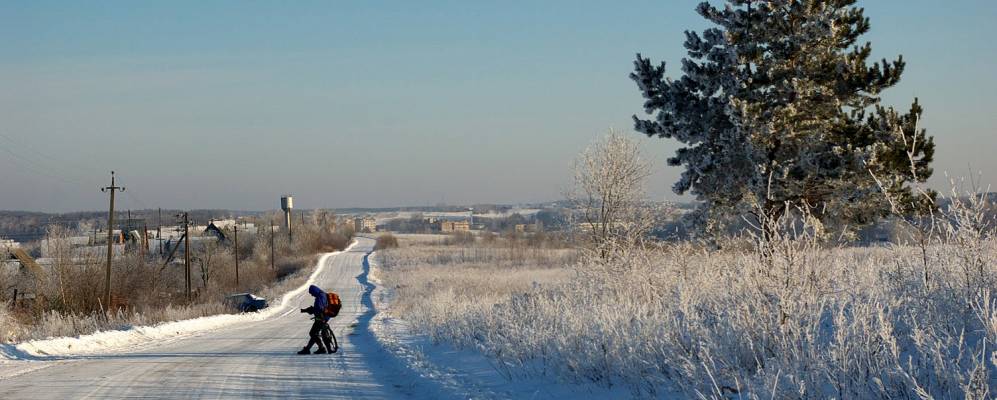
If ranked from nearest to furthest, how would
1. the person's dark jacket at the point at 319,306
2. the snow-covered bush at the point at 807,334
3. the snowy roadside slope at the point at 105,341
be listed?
the snow-covered bush at the point at 807,334 < the person's dark jacket at the point at 319,306 < the snowy roadside slope at the point at 105,341

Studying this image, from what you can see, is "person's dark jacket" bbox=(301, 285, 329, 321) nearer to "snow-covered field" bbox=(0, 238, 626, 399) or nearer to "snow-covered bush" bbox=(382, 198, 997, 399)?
"snow-covered field" bbox=(0, 238, 626, 399)

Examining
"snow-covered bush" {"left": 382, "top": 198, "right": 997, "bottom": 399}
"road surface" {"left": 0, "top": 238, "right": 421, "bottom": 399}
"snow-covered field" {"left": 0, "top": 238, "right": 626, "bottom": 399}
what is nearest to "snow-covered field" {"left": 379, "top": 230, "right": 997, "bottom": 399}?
"snow-covered bush" {"left": 382, "top": 198, "right": 997, "bottom": 399}

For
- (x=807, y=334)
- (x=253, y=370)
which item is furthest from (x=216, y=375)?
(x=807, y=334)

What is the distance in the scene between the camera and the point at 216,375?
41.6 feet

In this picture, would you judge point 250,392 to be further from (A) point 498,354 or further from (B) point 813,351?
(B) point 813,351

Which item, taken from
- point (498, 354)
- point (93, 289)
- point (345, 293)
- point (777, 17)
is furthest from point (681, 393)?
point (345, 293)

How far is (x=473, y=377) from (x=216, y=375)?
4.17 m

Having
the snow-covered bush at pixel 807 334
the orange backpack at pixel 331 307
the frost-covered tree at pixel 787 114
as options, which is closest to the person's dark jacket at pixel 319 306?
the orange backpack at pixel 331 307

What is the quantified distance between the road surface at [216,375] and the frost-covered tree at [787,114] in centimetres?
980

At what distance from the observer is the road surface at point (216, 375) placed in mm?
10781

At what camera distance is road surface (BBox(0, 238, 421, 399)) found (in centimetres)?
1078

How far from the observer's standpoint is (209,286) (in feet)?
222

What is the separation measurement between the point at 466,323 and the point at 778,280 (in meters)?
10.1

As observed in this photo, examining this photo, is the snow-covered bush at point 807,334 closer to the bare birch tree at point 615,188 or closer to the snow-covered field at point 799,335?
the snow-covered field at point 799,335
